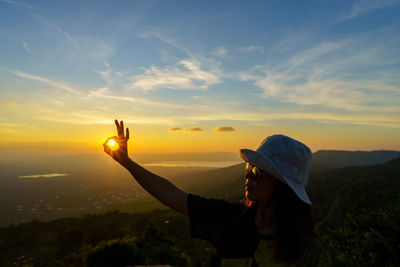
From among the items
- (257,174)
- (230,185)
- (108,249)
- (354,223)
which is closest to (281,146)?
(257,174)

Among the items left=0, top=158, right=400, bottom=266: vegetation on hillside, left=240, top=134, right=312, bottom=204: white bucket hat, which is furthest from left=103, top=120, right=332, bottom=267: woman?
left=0, top=158, right=400, bottom=266: vegetation on hillside

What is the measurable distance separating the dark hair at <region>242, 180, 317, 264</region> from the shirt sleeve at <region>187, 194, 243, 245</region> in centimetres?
20

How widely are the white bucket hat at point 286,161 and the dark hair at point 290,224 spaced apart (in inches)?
6.0

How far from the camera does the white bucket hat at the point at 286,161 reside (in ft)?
7.37

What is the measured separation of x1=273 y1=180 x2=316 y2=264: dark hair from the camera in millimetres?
2268

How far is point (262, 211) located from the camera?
253 centimetres

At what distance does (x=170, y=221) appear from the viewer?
7381 centimetres

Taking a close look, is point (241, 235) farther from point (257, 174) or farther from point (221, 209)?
point (257, 174)

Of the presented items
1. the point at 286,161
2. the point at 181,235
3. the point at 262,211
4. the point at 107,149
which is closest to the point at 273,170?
the point at 286,161

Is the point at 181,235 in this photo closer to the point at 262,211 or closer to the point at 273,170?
the point at 262,211

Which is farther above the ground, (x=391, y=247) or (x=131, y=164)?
(x=131, y=164)

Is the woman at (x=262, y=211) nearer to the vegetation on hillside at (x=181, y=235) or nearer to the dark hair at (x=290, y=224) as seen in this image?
the dark hair at (x=290, y=224)

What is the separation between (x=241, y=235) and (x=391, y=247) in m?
17.7

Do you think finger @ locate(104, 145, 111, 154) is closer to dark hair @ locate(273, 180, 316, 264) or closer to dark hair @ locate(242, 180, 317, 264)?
dark hair @ locate(242, 180, 317, 264)
